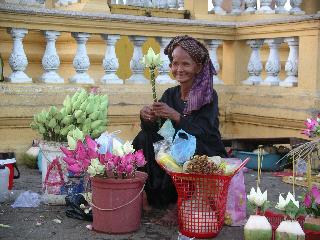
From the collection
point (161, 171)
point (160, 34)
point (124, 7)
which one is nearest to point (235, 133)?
point (160, 34)

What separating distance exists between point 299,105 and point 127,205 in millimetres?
Answer: 3109

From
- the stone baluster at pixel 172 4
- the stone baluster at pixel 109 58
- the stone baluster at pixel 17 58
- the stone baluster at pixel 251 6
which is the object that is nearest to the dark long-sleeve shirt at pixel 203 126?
the stone baluster at pixel 17 58

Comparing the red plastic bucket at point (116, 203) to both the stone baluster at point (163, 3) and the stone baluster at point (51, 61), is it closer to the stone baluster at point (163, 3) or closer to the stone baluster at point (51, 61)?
the stone baluster at point (51, 61)

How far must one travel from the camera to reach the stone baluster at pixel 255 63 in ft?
23.2

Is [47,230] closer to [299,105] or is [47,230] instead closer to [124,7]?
[299,105]

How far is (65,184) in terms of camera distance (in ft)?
14.8

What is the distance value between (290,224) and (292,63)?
3429mm

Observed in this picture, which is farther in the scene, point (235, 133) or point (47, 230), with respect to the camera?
point (235, 133)

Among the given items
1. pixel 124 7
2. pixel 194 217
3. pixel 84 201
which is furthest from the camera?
pixel 124 7

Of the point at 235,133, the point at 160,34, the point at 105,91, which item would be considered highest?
the point at 160,34

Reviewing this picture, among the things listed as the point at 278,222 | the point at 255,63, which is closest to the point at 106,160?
the point at 278,222

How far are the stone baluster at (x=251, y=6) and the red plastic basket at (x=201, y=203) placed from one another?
13.5 ft

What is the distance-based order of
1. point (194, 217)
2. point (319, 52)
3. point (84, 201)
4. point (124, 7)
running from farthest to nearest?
point (124, 7) → point (319, 52) → point (84, 201) → point (194, 217)

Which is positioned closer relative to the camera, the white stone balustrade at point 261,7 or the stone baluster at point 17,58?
the stone baluster at point 17,58
